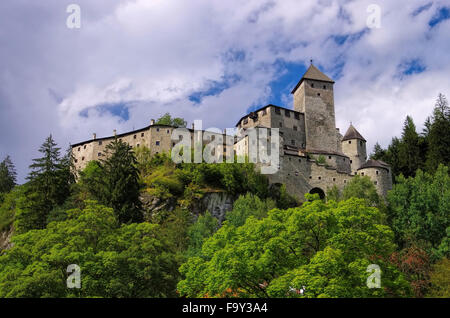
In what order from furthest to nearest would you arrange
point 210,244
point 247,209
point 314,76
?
1. point 314,76
2. point 247,209
3. point 210,244

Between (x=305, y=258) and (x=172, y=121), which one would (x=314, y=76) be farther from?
(x=305, y=258)

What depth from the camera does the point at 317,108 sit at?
73.6m

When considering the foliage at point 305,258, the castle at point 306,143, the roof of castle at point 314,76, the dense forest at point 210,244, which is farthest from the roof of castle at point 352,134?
the foliage at point 305,258

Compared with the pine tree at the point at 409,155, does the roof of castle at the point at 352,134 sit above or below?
above

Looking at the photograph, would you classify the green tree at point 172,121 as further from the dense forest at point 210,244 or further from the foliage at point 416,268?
the foliage at point 416,268

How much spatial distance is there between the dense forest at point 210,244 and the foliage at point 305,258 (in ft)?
0.18

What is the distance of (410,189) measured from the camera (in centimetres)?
5081

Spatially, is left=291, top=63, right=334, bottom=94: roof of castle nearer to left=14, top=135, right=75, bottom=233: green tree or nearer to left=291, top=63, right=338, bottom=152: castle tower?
left=291, top=63, right=338, bottom=152: castle tower

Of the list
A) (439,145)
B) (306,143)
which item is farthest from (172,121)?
(439,145)

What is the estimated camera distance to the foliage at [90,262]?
2234 cm

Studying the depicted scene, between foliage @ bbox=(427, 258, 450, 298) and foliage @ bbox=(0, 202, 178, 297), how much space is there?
19321 mm

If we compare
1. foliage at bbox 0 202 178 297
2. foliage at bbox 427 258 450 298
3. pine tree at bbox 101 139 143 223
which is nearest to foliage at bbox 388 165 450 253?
foliage at bbox 427 258 450 298

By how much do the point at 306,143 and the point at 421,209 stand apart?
993 inches

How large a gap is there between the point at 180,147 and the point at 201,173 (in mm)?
13340
